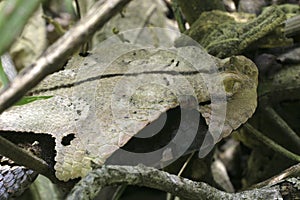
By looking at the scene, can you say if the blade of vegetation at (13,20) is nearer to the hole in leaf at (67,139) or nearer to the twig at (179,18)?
the hole in leaf at (67,139)

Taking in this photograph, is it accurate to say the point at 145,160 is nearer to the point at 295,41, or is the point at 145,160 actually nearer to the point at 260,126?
the point at 260,126

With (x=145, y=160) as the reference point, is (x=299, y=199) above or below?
below

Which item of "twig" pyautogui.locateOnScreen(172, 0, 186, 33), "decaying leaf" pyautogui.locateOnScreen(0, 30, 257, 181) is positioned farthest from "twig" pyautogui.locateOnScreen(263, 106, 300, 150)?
"twig" pyautogui.locateOnScreen(172, 0, 186, 33)

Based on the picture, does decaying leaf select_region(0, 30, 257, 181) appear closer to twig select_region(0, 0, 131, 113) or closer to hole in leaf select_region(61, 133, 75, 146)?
hole in leaf select_region(61, 133, 75, 146)

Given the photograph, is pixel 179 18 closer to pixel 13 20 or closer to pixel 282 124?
pixel 282 124

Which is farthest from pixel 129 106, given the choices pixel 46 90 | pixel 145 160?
pixel 46 90

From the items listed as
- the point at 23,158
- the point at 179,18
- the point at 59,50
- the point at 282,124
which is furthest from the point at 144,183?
the point at 179,18

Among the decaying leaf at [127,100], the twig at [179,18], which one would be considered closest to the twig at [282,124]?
the decaying leaf at [127,100]
